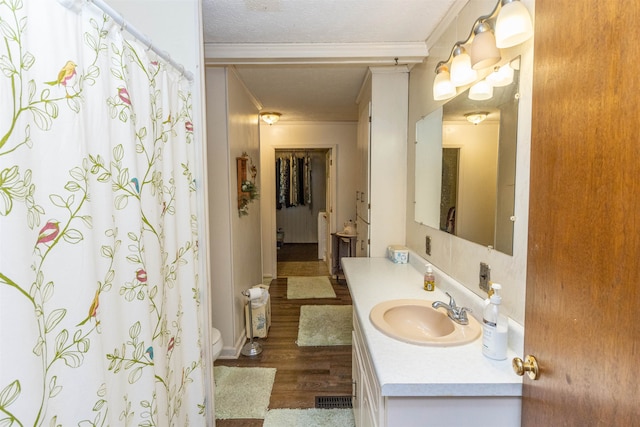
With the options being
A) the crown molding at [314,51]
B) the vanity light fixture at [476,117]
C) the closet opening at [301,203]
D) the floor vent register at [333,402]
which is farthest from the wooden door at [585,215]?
the closet opening at [301,203]

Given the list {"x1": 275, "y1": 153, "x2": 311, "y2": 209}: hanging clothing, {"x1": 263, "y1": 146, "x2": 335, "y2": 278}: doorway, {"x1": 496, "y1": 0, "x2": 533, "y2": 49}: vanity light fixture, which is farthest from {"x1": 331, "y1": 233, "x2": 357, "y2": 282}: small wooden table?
{"x1": 496, "y1": 0, "x2": 533, "y2": 49}: vanity light fixture

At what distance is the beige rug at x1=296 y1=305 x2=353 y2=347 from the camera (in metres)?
2.75

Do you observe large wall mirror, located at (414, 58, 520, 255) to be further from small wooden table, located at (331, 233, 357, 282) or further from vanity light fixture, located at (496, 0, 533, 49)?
small wooden table, located at (331, 233, 357, 282)

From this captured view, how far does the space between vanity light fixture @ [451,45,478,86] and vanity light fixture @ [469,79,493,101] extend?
0.04m

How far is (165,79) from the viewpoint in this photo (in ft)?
3.77

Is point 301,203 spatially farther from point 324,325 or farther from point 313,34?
point 313,34

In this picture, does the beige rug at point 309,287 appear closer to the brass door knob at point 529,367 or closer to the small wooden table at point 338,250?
the small wooden table at point 338,250

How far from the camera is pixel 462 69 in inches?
53.5

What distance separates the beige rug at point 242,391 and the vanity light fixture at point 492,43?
216cm

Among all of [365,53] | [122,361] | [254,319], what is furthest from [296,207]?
[122,361]

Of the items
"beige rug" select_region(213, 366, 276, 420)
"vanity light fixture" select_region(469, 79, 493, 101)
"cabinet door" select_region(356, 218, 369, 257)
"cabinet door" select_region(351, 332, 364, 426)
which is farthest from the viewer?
"cabinet door" select_region(356, 218, 369, 257)

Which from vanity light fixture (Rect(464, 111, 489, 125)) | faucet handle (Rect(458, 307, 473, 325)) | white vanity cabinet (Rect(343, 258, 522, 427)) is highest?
vanity light fixture (Rect(464, 111, 489, 125))

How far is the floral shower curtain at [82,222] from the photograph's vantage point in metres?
0.58

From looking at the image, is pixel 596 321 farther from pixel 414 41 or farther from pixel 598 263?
pixel 414 41
